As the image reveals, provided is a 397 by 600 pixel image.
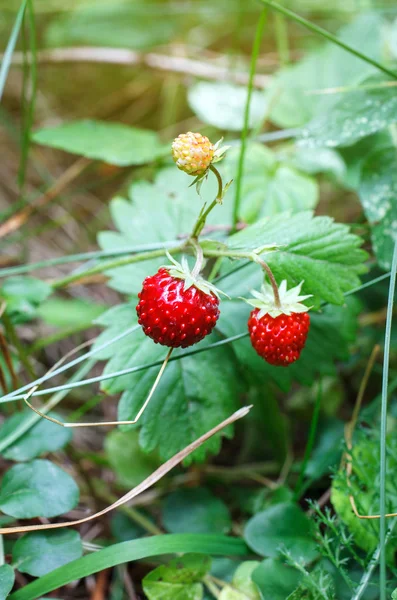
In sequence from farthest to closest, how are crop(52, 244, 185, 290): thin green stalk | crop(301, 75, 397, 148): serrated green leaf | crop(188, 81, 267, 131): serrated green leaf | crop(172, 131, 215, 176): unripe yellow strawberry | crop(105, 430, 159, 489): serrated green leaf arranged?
crop(188, 81, 267, 131): serrated green leaf → crop(105, 430, 159, 489): serrated green leaf → crop(301, 75, 397, 148): serrated green leaf → crop(52, 244, 185, 290): thin green stalk → crop(172, 131, 215, 176): unripe yellow strawberry

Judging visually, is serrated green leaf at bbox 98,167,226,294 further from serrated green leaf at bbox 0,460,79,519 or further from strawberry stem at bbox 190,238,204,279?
serrated green leaf at bbox 0,460,79,519

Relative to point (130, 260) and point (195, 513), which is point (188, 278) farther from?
point (195, 513)

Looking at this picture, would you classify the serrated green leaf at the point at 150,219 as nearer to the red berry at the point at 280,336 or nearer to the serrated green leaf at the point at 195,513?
the red berry at the point at 280,336

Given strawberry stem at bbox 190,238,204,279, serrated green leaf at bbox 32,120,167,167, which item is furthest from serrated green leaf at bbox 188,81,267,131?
strawberry stem at bbox 190,238,204,279

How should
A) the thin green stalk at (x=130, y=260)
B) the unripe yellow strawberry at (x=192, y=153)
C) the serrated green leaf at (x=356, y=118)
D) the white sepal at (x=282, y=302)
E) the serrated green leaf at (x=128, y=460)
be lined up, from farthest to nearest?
the serrated green leaf at (x=128, y=460) < the serrated green leaf at (x=356, y=118) < the thin green stalk at (x=130, y=260) < the white sepal at (x=282, y=302) < the unripe yellow strawberry at (x=192, y=153)

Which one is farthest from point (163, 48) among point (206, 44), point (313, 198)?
point (313, 198)

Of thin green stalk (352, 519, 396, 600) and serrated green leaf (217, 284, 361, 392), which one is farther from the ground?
serrated green leaf (217, 284, 361, 392)

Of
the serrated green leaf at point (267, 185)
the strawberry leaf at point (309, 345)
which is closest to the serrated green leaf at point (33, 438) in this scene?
the strawberry leaf at point (309, 345)

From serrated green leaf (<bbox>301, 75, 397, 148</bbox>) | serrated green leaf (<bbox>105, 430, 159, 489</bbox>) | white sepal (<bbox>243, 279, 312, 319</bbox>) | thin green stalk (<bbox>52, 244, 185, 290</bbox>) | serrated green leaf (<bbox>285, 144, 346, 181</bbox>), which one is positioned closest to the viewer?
white sepal (<bbox>243, 279, 312, 319</bbox>)
